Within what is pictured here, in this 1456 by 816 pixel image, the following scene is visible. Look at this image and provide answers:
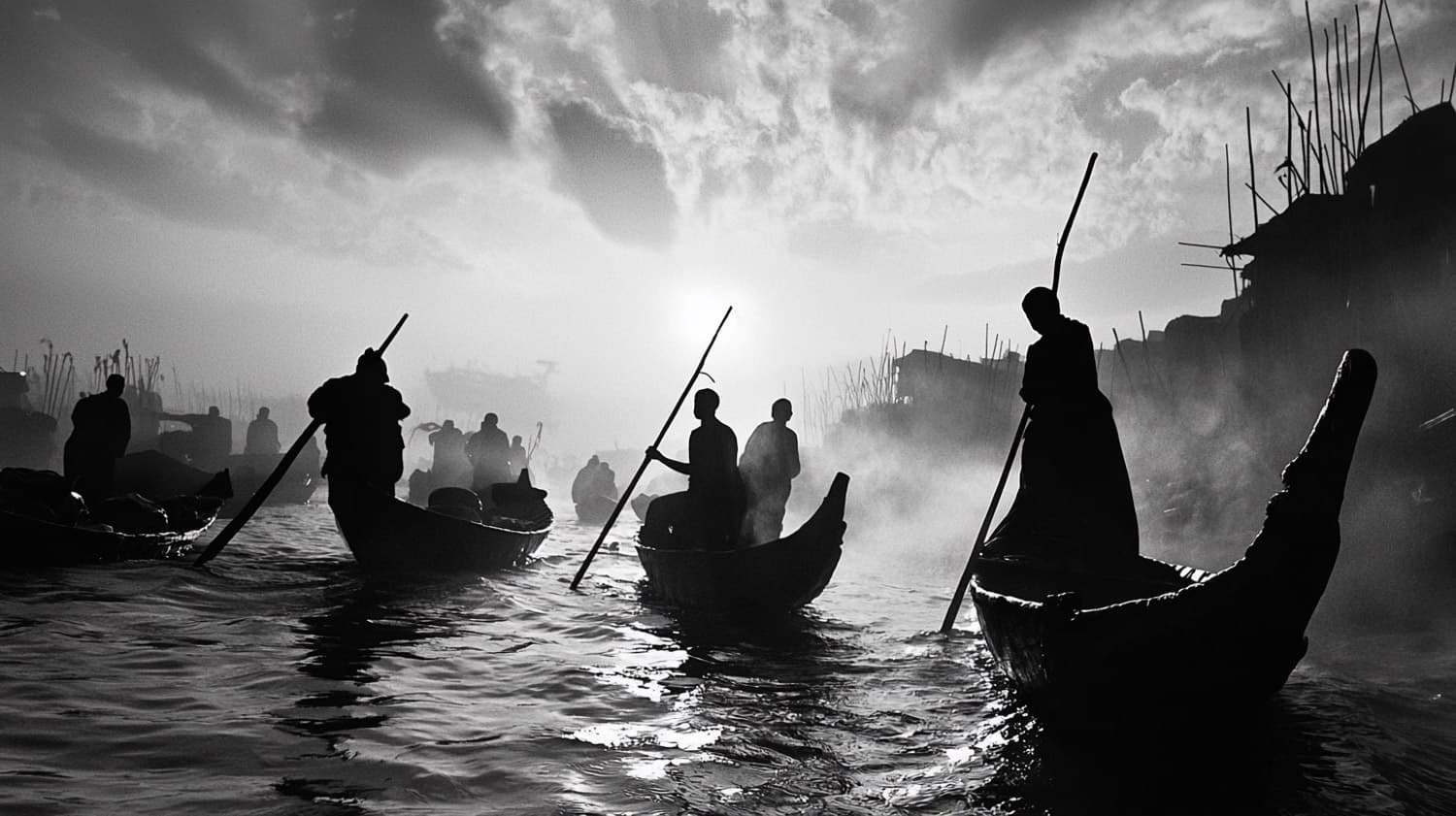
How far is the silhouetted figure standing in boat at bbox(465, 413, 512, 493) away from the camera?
65.9 ft

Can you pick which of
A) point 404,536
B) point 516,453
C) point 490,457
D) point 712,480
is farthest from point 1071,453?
point 516,453

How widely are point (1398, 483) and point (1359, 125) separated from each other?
714cm

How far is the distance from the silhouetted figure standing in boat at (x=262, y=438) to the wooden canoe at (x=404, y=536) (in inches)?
812

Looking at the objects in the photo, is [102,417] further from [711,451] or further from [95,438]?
[711,451]

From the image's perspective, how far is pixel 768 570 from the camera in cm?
779

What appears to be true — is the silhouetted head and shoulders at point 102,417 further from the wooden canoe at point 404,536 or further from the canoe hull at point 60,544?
the wooden canoe at point 404,536

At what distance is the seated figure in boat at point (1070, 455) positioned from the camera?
5270 millimetres

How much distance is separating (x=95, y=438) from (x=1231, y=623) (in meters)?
13.7

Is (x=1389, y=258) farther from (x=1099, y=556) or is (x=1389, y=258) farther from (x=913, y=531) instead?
(x=913, y=531)

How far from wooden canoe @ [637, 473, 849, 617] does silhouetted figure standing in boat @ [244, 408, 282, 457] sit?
24177 mm

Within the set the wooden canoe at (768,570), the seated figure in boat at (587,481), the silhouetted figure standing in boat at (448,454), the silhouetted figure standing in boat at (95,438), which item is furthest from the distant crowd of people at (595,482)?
the wooden canoe at (768,570)

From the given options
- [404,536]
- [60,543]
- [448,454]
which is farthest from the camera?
[448,454]

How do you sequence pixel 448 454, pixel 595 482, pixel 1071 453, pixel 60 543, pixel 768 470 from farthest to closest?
pixel 595 482 → pixel 448 454 → pixel 768 470 → pixel 60 543 → pixel 1071 453

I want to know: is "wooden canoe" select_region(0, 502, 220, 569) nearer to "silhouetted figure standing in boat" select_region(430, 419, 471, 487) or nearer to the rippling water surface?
the rippling water surface
